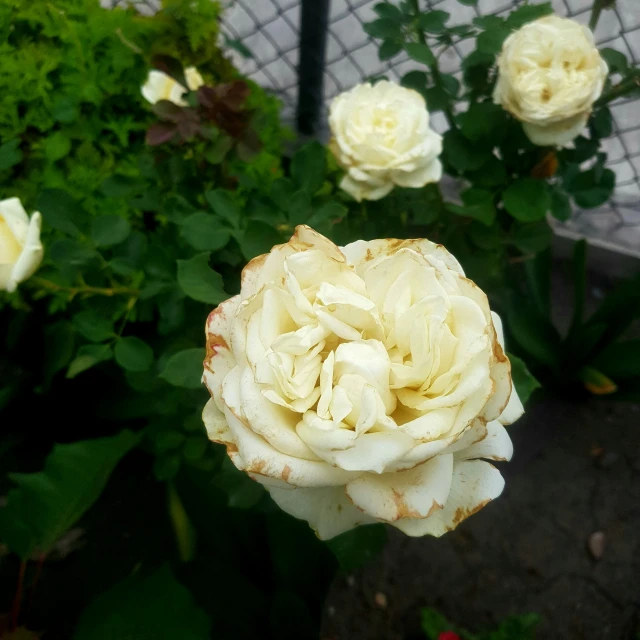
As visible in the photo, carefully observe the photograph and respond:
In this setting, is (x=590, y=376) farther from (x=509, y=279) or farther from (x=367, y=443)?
(x=367, y=443)

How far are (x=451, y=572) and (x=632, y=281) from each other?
2.38 feet

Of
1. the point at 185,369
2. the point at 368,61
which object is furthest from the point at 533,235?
the point at 368,61

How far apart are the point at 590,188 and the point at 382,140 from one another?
0.47 meters

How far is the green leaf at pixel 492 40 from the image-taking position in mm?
735

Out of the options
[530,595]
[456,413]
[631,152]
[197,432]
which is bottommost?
[530,595]

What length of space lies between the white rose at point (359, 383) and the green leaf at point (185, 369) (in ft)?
0.51

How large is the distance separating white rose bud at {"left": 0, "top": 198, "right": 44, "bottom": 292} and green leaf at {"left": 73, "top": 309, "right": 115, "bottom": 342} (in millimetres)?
81

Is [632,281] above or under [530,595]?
above

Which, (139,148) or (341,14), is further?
(341,14)

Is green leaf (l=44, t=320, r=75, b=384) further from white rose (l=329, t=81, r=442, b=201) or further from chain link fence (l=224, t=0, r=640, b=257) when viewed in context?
chain link fence (l=224, t=0, r=640, b=257)

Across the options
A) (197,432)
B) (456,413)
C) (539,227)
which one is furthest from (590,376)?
(456,413)

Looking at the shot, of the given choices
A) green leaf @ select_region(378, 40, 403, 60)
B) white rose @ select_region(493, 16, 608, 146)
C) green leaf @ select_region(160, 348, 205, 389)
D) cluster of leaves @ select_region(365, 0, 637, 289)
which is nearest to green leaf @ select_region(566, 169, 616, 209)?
cluster of leaves @ select_region(365, 0, 637, 289)

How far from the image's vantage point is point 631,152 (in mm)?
1621

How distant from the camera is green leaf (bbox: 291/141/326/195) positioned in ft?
2.23
